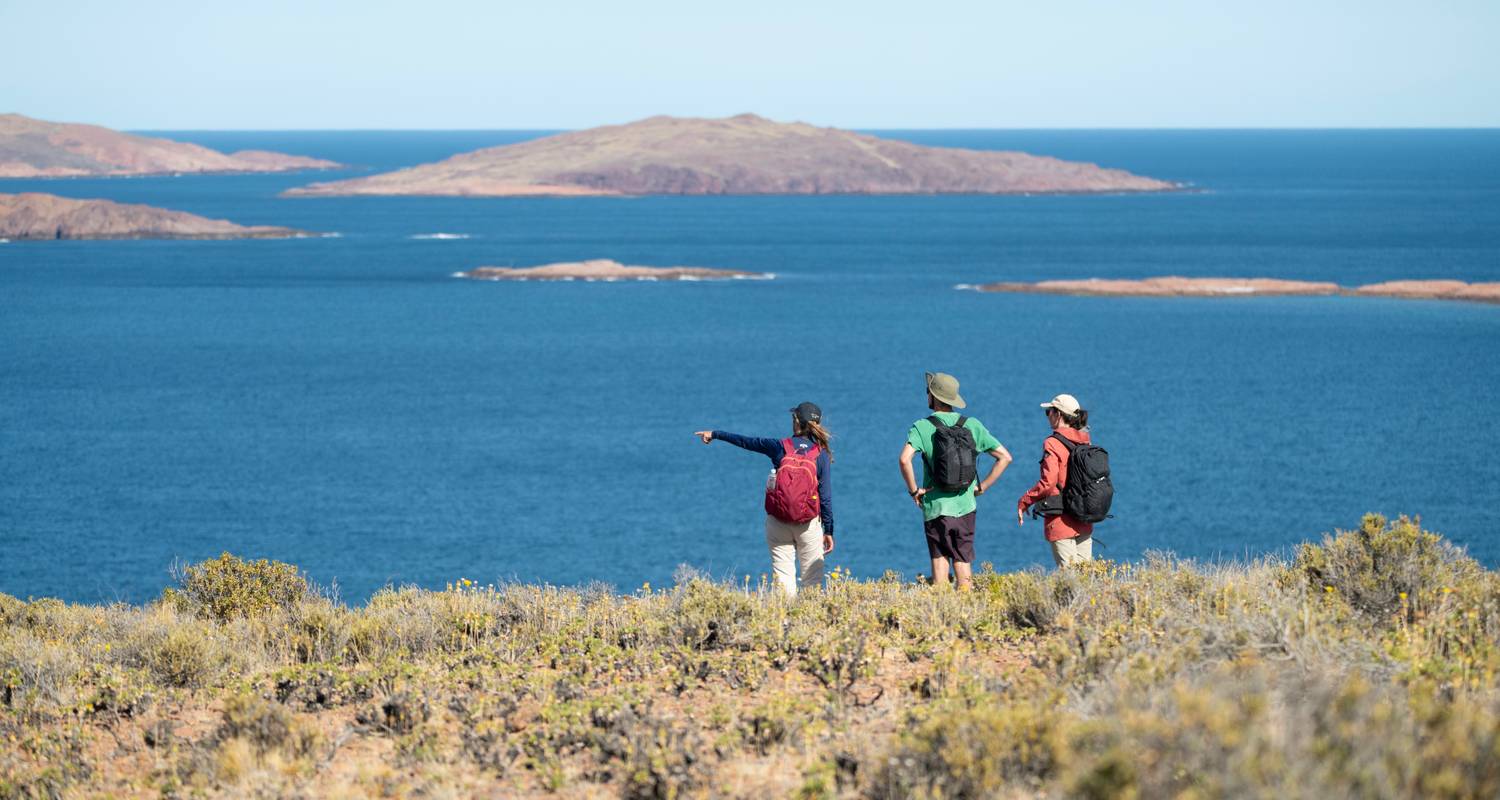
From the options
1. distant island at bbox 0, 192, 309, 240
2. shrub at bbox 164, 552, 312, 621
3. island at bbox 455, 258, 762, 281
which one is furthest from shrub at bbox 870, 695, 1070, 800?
distant island at bbox 0, 192, 309, 240

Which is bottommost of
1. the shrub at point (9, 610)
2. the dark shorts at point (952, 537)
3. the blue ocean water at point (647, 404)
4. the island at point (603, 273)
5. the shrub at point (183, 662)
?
the blue ocean water at point (647, 404)

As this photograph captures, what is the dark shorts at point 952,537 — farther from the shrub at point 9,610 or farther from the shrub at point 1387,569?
A: the shrub at point 9,610

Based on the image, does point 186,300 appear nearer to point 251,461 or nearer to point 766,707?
point 251,461

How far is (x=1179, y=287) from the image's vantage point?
106 metres

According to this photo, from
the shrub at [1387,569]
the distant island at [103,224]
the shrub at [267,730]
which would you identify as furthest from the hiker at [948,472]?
the distant island at [103,224]

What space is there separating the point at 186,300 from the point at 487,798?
105 m

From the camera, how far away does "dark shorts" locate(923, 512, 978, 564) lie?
11.2 metres

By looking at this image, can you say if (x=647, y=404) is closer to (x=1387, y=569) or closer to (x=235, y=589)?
(x=235, y=589)

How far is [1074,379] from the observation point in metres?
71.2

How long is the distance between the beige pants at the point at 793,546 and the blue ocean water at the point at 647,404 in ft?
15.1

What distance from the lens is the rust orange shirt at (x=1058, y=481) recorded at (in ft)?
37.0

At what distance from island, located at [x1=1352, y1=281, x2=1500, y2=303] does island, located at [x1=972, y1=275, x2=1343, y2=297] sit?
8.14 feet

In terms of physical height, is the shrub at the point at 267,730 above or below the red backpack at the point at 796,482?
below

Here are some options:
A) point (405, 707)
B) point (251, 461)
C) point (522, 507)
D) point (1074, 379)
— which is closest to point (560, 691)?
point (405, 707)
